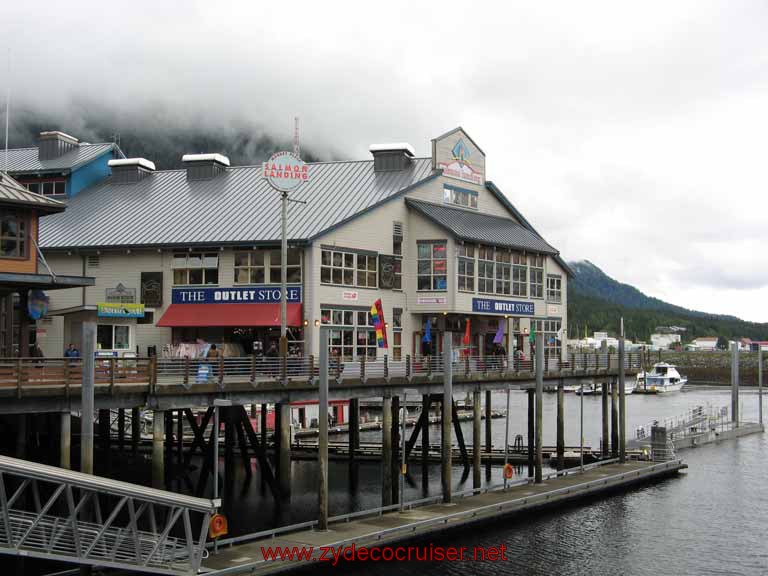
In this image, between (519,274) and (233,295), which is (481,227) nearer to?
(519,274)

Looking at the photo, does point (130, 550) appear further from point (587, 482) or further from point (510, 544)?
point (587, 482)

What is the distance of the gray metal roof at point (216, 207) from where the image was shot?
47.3m

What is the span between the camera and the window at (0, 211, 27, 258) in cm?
3362

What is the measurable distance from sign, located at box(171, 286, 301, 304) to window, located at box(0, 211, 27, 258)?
13.2 m

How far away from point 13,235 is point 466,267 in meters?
25.3

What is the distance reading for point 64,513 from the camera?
2927 cm

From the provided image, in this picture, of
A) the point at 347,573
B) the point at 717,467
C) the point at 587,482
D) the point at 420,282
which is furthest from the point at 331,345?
the point at 717,467

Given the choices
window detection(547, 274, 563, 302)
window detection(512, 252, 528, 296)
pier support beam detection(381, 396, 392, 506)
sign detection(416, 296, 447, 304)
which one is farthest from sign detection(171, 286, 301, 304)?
window detection(547, 274, 563, 302)

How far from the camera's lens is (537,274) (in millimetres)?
57844

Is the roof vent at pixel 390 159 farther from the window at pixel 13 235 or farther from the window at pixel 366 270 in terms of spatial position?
the window at pixel 13 235

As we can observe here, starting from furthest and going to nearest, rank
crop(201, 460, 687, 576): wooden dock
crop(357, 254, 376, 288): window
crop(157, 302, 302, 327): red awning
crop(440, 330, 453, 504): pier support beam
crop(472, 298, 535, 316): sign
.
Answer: crop(472, 298, 535, 316): sign
crop(357, 254, 376, 288): window
crop(157, 302, 302, 327): red awning
crop(440, 330, 453, 504): pier support beam
crop(201, 460, 687, 576): wooden dock

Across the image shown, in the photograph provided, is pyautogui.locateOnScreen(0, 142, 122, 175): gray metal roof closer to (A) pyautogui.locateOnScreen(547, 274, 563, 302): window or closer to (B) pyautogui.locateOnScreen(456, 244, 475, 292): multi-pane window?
(B) pyautogui.locateOnScreen(456, 244, 475, 292): multi-pane window

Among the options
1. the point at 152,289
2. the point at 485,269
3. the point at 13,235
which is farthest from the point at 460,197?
the point at 13,235

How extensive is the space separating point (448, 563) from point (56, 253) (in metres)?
29.1
